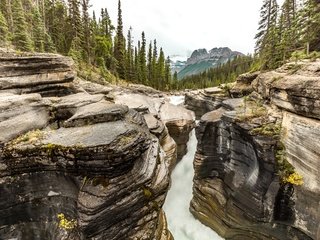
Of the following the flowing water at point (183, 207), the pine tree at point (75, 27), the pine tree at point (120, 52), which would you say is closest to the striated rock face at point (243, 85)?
the flowing water at point (183, 207)

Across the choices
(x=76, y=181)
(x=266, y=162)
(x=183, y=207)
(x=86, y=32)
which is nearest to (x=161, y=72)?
(x=86, y=32)

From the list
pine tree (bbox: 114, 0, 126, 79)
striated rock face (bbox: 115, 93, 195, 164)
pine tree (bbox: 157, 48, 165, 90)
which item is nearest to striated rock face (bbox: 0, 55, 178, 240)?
striated rock face (bbox: 115, 93, 195, 164)

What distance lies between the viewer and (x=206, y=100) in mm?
32594

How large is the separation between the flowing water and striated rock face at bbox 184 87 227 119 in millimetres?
6595

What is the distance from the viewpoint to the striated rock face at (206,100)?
2995 centimetres

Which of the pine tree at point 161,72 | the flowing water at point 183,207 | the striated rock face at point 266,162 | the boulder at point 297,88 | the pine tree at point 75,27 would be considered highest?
the pine tree at point 75,27

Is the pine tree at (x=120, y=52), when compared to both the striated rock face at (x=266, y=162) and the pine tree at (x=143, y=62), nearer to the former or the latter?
the pine tree at (x=143, y=62)

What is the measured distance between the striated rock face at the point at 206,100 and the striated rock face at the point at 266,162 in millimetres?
10061

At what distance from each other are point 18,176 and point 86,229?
3.77 meters

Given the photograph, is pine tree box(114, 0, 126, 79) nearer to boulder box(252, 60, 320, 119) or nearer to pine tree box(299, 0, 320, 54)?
pine tree box(299, 0, 320, 54)

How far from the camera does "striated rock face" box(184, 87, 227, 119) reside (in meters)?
30.0

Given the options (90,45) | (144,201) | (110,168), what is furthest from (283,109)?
(90,45)

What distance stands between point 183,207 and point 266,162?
32.5ft

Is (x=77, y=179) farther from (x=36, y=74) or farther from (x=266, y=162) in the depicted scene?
(x=266, y=162)
